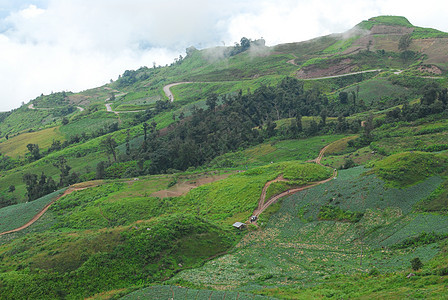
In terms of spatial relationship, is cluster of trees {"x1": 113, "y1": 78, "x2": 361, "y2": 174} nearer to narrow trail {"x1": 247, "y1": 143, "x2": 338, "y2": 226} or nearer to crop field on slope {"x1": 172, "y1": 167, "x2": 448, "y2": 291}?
narrow trail {"x1": 247, "y1": 143, "x2": 338, "y2": 226}

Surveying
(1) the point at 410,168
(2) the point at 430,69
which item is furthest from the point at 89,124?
(2) the point at 430,69

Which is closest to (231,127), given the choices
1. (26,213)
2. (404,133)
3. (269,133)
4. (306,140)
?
(269,133)

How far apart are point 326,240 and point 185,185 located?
130ft

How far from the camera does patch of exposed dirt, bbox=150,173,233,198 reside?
234 ft

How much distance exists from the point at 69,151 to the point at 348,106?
391 feet

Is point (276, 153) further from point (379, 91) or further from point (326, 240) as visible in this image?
point (379, 91)

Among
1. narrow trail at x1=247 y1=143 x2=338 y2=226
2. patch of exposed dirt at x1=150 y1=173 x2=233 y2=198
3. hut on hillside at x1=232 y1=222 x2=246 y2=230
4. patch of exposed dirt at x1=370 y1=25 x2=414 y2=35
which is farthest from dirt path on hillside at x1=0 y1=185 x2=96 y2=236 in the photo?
patch of exposed dirt at x1=370 y1=25 x2=414 y2=35

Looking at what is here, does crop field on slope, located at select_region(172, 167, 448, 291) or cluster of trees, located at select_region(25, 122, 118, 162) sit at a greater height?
cluster of trees, located at select_region(25, 122, 118, 162)

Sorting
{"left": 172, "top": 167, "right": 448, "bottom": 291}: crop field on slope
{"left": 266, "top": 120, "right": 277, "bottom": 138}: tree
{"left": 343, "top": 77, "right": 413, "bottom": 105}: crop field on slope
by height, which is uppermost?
{"left": 343, "top": 77, "right": 413, "bottom": 105}: crop field on slope

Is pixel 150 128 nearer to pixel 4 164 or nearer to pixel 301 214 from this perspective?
pixel 4 164

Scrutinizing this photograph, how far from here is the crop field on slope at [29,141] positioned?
155250 mm

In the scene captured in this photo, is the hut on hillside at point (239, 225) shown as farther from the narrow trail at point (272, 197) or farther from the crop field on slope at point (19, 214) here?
the crop field on slope at point (19, 214)

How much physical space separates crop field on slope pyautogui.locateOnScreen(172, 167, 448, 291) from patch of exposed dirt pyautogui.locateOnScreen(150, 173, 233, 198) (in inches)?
965

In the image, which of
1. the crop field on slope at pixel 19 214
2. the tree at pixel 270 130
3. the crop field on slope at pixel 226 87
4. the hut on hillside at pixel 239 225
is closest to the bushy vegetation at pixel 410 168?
the hut on hillside at pixel 239 225
